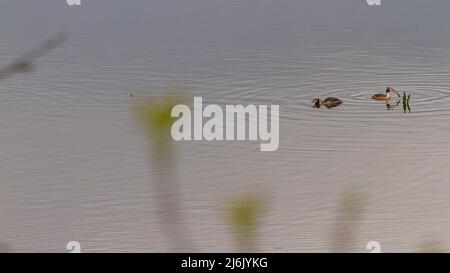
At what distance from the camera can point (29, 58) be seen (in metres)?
1.69

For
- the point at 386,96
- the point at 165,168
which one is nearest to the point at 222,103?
the point at 165,168

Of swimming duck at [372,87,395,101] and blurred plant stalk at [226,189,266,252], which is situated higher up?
swimming duck at [372,87,395,101]

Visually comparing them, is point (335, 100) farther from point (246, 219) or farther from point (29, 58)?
point (29, 58)

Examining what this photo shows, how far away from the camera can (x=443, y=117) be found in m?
1.71

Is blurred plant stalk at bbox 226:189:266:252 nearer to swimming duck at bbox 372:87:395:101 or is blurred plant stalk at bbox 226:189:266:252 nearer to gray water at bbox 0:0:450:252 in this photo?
gray water at bbox 0:0:450:252

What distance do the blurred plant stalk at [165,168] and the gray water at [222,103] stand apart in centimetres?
2

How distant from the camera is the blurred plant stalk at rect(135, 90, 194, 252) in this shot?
170 cm

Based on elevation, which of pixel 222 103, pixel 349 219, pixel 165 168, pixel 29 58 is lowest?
pixel 349 219

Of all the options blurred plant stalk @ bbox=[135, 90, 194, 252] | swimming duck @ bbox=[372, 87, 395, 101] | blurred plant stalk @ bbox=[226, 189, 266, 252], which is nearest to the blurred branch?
blurred plant stalk @ bbox=[135, 90, 194, 252]

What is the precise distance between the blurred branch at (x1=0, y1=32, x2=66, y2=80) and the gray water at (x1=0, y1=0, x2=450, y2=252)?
0.6 inches

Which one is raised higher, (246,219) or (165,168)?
(165,168)

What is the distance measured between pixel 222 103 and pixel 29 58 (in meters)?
0.44

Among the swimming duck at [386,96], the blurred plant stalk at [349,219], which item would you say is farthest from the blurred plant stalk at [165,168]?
the swimming duck at [386,96]
